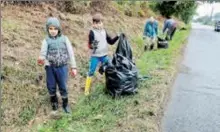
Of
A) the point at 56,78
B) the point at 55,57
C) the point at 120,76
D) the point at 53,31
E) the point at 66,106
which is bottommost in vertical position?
the point at 66,106

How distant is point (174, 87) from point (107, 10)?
7329 mm

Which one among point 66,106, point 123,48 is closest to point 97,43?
point 123,48

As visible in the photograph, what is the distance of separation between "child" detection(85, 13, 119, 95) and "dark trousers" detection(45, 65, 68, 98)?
912 mm

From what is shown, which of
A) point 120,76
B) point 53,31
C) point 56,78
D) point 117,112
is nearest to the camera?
point 53,31

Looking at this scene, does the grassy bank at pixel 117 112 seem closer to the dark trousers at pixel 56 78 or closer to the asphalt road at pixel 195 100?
the asphalt road at pixel 195 100

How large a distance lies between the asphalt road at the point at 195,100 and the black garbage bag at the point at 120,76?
75 centimetres

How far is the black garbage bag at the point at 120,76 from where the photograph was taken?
23.2ft

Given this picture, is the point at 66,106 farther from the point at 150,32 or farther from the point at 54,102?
the point at 150,32

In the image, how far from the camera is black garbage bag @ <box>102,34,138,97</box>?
707cm

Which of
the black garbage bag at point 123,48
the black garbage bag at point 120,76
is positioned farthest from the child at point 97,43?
the black garbage bag at point 123,48

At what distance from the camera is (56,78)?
6.24m

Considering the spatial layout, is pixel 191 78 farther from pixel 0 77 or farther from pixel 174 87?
pixel 0 77

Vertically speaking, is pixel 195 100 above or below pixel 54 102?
below

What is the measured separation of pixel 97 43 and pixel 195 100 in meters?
2.31
